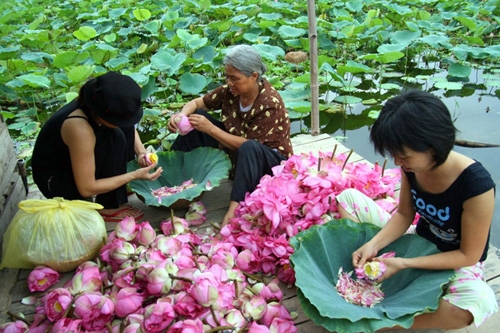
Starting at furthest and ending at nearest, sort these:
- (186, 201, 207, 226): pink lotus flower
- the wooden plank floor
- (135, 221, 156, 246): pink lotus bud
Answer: (186, 201, 207, 226): pink lotus flower, (135, 221, 156, 246): pink lotus bud, the wooden plank floor

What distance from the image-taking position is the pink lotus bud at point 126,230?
6.12 ft

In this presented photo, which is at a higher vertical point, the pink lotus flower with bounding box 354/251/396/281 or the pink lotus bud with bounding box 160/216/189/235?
the pink lotus flower with bounding box 354/251/396/281

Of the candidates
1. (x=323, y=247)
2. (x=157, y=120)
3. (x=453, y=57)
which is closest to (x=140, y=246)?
(x=323, y=247)

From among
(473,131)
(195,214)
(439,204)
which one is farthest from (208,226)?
(473,131)

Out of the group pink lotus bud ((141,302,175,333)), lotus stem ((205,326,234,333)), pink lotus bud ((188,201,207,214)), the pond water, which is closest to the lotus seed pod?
lotus stem ((205,326,234,333))

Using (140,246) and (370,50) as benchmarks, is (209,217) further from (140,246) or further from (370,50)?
(370,50)

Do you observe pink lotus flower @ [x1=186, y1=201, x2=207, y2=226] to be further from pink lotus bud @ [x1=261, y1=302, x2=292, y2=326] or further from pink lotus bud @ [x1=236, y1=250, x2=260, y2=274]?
pink lotus bud @ [x1=261, y1=302, x2=292, y2=326]

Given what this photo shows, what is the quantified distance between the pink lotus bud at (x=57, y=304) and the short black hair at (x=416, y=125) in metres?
1.14

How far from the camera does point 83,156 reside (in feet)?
6.53

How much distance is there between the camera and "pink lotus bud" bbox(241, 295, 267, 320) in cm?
156

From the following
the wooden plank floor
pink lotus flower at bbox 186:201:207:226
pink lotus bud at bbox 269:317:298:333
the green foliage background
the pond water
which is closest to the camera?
pink lotus bud at bbox 269:317:298:333

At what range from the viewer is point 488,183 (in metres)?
1.37

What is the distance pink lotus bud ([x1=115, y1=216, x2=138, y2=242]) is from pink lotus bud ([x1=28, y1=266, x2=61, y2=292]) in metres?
0.31

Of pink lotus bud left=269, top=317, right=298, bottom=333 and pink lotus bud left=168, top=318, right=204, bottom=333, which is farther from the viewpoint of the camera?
pink lotus bud left=269, top=317, right=298, bottom=333
